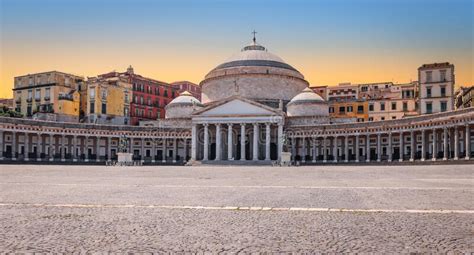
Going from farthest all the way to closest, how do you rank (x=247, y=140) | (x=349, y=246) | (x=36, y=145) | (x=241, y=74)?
(x=241, y=74) < (x=247, y=140) < (x=36, y=145) < (x=349, y=246)

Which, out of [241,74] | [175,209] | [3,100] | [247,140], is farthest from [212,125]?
[175,209]

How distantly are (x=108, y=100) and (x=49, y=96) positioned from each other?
9.85 m

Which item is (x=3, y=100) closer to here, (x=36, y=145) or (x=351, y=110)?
(x=36, y=145)

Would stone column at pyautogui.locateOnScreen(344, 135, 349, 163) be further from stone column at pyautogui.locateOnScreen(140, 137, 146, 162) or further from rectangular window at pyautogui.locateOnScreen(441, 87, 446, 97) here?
stone column at pyautogui.locateOnScreen(140, 137, 146, 162)

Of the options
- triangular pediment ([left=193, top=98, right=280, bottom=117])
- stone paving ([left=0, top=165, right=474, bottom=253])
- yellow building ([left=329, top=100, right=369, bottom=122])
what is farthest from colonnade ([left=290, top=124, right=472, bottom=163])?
stone paving ([left=0, top=165, right=474, bottom=253])

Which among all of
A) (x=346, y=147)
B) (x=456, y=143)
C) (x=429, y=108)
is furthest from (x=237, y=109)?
(x=456, y=143)

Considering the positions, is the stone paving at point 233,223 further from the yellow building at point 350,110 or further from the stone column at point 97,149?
the yellow building at point 350,110

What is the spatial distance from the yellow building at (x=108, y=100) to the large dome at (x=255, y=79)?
14.7 meters

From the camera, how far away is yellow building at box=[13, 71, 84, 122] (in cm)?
8631

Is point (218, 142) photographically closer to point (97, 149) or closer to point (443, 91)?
point (97, 149)

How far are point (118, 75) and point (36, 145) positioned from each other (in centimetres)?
2523

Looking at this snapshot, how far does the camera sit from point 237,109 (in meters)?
75.5

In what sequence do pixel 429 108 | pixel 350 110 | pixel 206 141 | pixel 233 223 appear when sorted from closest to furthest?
pixel 233 223, pixel 429 108, pixel 206 141, pixel 350 110

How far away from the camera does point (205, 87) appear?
94.8 m
